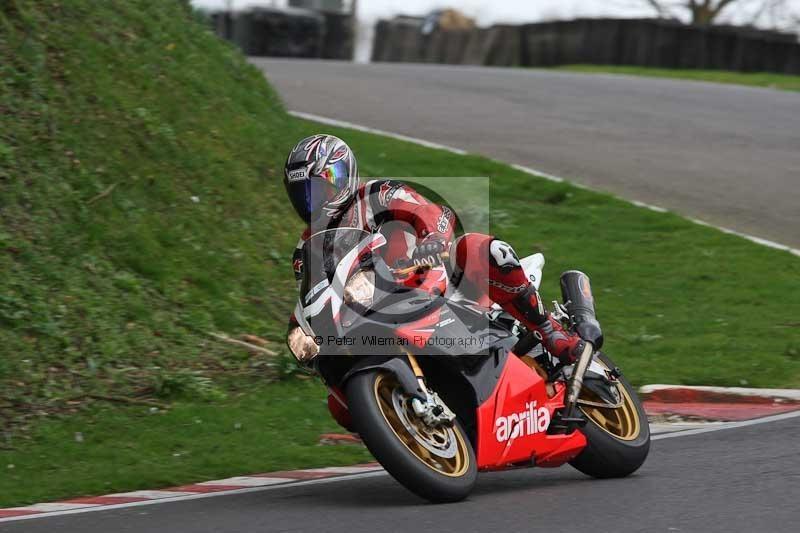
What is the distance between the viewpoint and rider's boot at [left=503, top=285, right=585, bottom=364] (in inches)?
255

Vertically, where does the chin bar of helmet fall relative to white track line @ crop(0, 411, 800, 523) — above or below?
above

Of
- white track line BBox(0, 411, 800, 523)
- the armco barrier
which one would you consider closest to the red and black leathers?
white track line BBox(0, 411, 800, 523)

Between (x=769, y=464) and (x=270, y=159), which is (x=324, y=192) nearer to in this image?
(x=769, y=464)

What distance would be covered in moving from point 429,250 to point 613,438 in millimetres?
1547

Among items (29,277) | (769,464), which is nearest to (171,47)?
(29,277)

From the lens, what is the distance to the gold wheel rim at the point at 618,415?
22.3ft

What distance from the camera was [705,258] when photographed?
1223 centimetres

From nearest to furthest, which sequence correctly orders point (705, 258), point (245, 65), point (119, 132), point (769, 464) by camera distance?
point (769, 464)
point (119, 132)
point (705, 258)
point (245, 65)

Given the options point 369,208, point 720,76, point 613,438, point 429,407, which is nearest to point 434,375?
point 429,407

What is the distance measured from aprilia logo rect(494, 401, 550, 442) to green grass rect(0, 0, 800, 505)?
152cm

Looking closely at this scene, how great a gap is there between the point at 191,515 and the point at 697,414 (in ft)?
12.4

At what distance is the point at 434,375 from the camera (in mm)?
6281

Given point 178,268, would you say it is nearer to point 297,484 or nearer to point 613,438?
point 297,484

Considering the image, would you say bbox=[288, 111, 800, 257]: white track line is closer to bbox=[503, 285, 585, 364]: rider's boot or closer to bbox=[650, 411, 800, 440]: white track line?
bbox=[650, 411, 800, 440]: white track line
